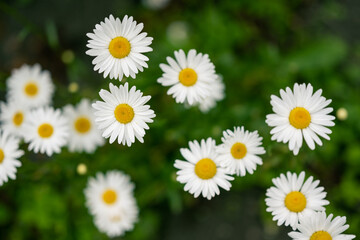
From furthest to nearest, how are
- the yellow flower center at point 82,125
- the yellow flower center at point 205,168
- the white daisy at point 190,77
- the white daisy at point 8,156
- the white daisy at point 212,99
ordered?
the yellow flower center at point 82,125 < the white daisy at point 212,99 < the white daisy at point 8,156 < the white daisy at point 190,77 < the yellow flower center at point 205,168

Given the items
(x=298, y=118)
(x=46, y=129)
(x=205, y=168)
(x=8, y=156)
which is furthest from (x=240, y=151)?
(x=8, y=156)

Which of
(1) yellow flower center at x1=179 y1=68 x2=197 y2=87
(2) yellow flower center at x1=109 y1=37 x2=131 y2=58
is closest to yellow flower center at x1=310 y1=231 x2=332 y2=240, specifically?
(1) yellow flower center at x1=179 y1=68 x2=197 y2=87

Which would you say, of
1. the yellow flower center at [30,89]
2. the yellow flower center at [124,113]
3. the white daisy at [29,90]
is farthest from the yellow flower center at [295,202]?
the yellow flower center at [30,89]

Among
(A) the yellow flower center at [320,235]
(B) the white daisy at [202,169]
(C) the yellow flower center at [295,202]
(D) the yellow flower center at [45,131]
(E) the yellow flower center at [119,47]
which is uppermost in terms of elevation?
(E) the yellow flower center at [119,47]

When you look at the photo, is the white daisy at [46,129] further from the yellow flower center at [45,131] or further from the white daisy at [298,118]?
the white daisy at [298,118]

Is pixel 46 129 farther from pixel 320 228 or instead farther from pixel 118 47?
pixel 320 228

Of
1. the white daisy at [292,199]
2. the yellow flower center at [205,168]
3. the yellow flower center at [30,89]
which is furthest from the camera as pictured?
the yellow flower center at [30,89]

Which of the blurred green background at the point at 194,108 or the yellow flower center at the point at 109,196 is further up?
the blurred green background at the point at 194,108
